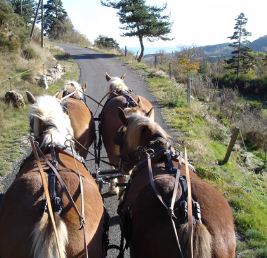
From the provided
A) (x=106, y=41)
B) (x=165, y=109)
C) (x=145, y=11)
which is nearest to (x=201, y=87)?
(x=165, y=109)

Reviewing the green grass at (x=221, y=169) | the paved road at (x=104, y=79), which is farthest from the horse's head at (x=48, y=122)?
the green grass at (x=221, y=169)

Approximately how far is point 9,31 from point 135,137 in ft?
71.7

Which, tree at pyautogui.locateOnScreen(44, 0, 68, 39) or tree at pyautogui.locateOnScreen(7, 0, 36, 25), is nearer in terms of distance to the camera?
tree at pyautogui.locateOnScreen(7, 0, 36, 25)

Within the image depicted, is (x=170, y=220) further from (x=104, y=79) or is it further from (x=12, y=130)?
(x=104, y=79)

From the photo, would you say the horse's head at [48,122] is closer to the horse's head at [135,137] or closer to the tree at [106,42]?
the horse's head at [135,137]

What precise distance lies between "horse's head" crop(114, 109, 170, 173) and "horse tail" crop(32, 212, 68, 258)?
1.73 metres

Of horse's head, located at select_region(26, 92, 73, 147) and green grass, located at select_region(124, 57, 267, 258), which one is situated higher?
horse's head, located at select_region(26, 92, 73, 147)

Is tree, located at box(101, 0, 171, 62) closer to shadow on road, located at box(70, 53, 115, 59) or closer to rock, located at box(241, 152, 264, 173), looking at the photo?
shadow on road, located at box(70, 53, 115, 59)

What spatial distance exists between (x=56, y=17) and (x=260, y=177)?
50725 mm

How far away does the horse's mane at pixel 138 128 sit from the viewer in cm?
445

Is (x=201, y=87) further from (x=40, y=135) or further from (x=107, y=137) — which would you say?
(x=40, y=135)

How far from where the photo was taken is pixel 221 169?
9586mm

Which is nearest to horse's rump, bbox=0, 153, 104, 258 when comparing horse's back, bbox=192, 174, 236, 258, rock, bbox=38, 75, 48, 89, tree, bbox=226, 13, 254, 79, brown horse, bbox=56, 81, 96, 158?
horse's back, bbox=192, 174, 236, 258

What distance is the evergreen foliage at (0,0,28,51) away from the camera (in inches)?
914
